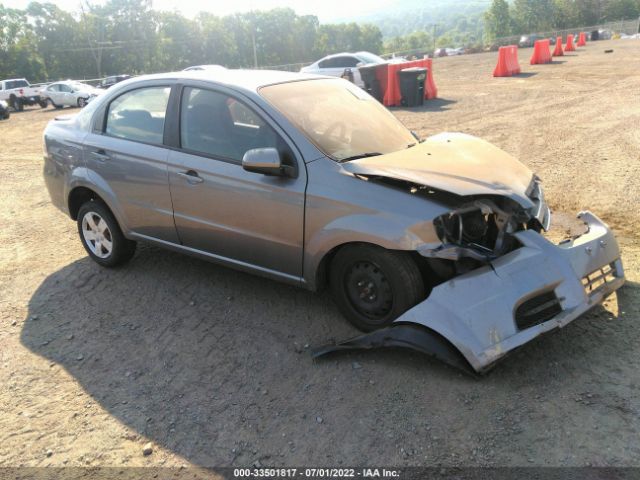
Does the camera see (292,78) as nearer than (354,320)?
No

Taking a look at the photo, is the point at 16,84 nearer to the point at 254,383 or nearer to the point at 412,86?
the point at 412,86

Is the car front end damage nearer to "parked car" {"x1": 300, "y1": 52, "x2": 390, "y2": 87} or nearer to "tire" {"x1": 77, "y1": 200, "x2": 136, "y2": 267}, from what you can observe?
"tire" {"x1": 77, "y1": 200, "x2": 136, "y2": 267}

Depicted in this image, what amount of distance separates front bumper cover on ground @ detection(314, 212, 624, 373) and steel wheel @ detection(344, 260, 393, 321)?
0.24 meters

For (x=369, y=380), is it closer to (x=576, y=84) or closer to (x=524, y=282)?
(x=524, y=282)

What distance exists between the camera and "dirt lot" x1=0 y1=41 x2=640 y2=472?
2900mm

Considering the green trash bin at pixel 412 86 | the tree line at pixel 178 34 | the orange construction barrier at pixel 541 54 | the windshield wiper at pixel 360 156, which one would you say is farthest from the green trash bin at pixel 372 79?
the tree line at pixel 178 34

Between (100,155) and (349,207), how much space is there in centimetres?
258

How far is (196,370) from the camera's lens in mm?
3709

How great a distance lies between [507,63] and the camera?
20.5 metres

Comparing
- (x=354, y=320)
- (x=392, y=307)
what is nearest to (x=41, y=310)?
(x=354, y=320)

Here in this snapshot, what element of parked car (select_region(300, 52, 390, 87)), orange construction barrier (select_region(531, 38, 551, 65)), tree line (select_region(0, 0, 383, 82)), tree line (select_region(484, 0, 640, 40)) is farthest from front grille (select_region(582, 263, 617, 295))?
tree line (select_region(484, 0, 640, 40))

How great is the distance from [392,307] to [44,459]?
219cm

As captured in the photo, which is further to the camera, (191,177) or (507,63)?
(507,63)

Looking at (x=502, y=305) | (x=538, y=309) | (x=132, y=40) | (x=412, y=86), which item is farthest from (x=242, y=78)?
(x=132, y=40)
